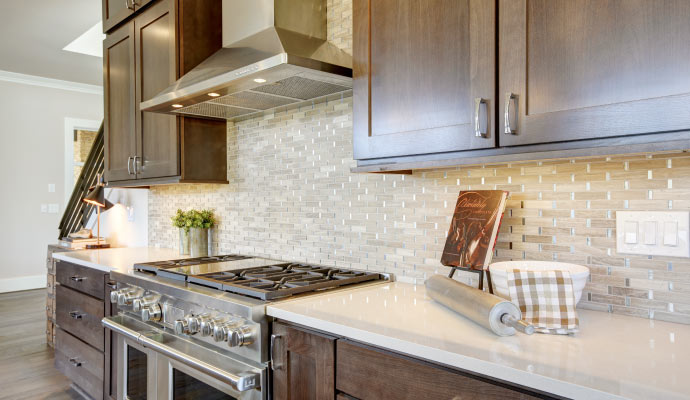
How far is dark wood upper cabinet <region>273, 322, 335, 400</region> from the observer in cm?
121

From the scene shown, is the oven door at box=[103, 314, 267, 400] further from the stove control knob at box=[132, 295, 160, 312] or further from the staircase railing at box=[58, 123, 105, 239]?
the staircase railing at box=[58, 123, 105, 239]

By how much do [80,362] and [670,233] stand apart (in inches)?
112

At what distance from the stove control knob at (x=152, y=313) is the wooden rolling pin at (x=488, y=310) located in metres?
1.17

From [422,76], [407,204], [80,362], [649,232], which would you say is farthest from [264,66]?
[80,362]

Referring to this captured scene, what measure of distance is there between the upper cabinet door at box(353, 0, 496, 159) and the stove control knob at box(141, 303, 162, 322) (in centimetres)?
103

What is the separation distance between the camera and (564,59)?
1049 mm

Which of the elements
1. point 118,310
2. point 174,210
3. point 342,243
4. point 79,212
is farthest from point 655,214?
point 79,212

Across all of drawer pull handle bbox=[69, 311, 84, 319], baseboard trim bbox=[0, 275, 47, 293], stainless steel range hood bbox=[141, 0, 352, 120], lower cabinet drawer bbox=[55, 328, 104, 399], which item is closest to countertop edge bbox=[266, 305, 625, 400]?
stainless steel range hood bbox=[141, 0, 352, 120]

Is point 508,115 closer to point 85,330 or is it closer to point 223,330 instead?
point 223,330

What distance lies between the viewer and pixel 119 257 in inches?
106

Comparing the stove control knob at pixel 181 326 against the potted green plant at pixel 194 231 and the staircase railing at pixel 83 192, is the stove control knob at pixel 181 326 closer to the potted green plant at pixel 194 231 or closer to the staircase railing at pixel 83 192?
the potted green plant at pixel 194 231

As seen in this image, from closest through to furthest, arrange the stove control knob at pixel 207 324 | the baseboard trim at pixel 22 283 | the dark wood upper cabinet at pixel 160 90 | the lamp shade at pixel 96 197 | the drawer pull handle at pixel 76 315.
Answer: the stove control knob at pixel 207 324 < the dark wood upper cabinet at pixel 160 90 < the drawer pull handle at pixel 76 315 < the lamp shade at pixel 96 197 < the baseboard trim at pixel 22 283

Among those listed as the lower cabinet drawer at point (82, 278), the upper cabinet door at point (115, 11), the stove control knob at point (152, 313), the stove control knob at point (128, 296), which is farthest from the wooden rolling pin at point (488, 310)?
the upper cabinet door at point (115, 11)

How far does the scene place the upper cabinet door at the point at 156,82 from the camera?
2.43 metres
